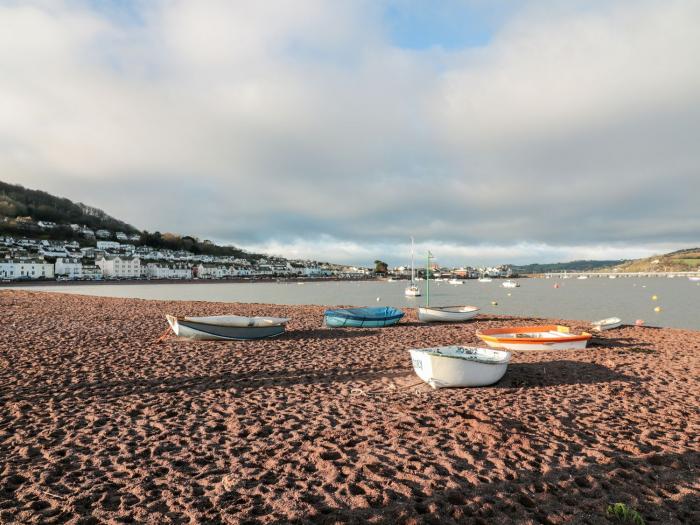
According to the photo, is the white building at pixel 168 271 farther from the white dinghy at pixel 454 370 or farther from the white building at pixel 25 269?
the white dinghy at pixel 454 370

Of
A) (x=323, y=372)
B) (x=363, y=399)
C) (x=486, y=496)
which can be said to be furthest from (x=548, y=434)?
(x=323, y=372)

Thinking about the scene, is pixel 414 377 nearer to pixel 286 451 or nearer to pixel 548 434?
pixel 548 434

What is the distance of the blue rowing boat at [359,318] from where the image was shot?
80.4 feet

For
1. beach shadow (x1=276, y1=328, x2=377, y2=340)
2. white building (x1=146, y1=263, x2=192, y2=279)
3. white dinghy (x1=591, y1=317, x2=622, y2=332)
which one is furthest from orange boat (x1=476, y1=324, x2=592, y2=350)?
white building (x1=146, y1=263, x2=192, y2=279)

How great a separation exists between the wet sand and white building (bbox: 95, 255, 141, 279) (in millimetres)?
168904

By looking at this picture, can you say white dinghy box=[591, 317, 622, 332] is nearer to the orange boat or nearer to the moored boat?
the orange boat

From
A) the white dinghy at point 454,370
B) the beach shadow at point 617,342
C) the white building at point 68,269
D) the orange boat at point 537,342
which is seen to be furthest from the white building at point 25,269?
the beach shadow at point 617,342

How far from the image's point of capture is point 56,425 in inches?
324

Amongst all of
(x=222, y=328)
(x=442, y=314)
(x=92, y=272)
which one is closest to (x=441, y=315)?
(x=442, y=314)

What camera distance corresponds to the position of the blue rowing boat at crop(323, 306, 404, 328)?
24500 millimetres

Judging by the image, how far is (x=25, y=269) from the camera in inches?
5453

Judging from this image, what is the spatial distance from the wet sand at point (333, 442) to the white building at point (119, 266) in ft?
554

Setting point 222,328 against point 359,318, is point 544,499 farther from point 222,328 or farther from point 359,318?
point 359,318

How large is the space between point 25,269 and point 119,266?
31.1 m
